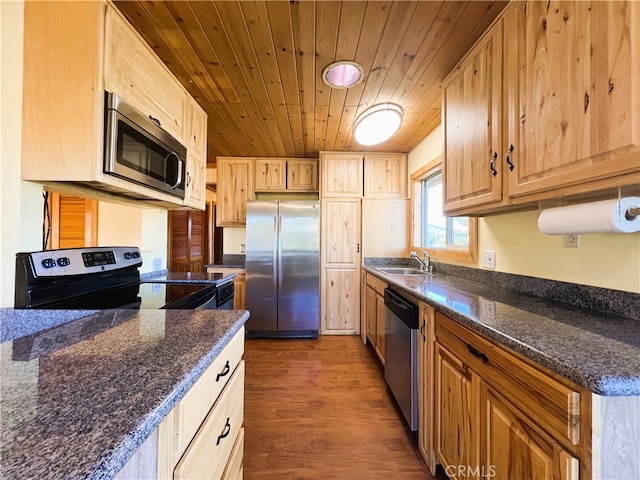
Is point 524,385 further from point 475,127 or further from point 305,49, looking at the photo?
point 305,49

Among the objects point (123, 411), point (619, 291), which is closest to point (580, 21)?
point (619, 291)

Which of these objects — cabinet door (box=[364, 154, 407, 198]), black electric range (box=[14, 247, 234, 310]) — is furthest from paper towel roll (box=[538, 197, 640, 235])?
cabinet door (box=[364, 154, 407, 198])

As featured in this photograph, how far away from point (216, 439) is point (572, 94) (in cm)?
159

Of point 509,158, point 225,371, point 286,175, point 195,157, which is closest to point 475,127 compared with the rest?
point 509,158

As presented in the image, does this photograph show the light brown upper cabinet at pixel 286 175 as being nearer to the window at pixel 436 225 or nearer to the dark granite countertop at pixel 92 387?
the window at pixel 436 225

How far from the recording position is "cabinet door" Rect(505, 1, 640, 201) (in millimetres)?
759

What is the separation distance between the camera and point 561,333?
84 centimetres

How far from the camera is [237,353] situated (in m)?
1.06

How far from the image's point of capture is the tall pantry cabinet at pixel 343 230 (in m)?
3.29

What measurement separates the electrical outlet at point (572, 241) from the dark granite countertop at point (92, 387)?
1.47m

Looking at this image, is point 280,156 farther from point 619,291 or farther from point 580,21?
point 619,291

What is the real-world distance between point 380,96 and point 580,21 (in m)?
1.30

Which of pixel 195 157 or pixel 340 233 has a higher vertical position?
pixel 195 157

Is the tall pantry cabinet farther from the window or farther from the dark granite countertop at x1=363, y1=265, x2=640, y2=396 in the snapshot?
the dark granite countertop at x1=363, y1=265, x2=640, y2=396
